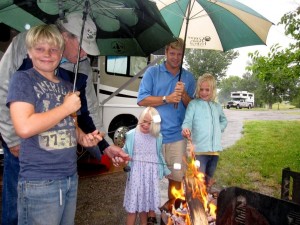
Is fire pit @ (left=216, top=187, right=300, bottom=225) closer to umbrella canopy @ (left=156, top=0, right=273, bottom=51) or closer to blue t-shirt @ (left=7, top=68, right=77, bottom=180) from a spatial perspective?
blue t-shirt @ (left=7, top=68, right=77, bottom=180)

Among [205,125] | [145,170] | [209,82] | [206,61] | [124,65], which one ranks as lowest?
[145,170]

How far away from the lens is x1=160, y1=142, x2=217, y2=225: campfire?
9.11 ft

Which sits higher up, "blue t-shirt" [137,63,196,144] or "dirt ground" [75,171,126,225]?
"blue t-shirt" [137,63,196,144]

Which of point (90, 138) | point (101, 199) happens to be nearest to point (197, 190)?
point (90, 138)

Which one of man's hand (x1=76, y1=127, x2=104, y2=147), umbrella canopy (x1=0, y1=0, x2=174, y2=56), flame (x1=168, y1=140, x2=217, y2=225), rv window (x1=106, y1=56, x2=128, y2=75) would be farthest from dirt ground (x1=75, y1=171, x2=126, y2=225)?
rv window (x1=106, y1=56, x2=128, y2=75)

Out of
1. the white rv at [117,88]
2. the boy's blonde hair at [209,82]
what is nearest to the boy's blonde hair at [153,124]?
the boy's blonde hair at [209,82]

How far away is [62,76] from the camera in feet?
7.65

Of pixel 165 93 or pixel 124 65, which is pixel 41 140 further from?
pixel 124 65

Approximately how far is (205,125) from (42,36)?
255 centimetres

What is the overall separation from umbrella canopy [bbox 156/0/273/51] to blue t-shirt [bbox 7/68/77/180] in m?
2.21

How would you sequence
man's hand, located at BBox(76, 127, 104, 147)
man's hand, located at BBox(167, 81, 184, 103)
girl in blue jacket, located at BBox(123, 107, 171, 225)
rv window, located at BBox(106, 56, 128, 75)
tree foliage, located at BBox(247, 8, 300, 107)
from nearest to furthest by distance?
Answer: man's hand, located at BBox(76, 127, 104, 147)
man's hand, located at BBox(167, 81, 184, 103)
girl in blue jacket, located at BBox(123, 107, 171, 225)
tree foliage, located at BBox(247, 8, 300, 107)
rv window, located at BBox(106, 56, 128, 75)

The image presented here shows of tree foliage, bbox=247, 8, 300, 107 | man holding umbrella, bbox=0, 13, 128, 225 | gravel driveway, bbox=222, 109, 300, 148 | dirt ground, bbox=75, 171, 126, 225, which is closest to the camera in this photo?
man holding umbrella, bbox=0, 13, 128, 225

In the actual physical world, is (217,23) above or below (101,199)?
above

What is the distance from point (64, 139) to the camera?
1839 millimetres
